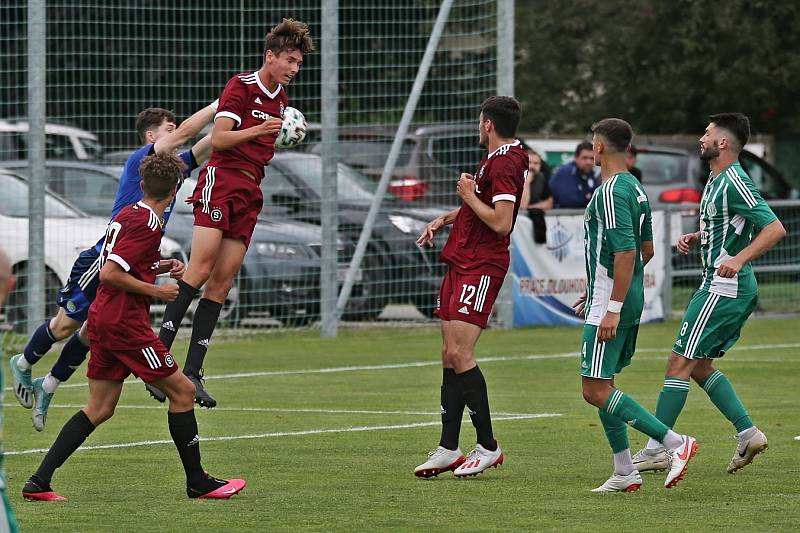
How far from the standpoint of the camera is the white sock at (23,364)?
1062 cm

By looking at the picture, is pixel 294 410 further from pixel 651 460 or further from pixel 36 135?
pixel 36 135

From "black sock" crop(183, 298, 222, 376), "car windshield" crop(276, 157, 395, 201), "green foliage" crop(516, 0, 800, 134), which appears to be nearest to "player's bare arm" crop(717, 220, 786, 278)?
"black sock" crop(183, 298, 222, 376)

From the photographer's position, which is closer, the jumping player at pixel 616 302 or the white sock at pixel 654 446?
the jumping player at pixel 616 302

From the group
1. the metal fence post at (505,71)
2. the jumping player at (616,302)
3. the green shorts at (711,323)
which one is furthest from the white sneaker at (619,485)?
the metal fence post at (505,71)

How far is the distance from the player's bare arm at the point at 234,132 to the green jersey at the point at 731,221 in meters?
2.64

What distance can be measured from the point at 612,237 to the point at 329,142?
1046cm

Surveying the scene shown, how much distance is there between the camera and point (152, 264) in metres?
8.25

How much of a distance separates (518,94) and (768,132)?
5.40 m

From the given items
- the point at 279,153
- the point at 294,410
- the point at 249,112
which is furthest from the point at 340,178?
the point at 249,112

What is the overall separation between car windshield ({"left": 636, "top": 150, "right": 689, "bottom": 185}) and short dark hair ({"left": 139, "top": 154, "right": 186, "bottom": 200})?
59.3ft

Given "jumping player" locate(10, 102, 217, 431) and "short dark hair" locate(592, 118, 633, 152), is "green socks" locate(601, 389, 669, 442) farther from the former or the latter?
"jumping player" locate(10, 102, 217, 431)

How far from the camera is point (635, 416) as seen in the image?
28.0 feet

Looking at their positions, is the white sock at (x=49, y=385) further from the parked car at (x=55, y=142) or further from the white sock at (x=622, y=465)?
the parked car at (x=55, y=142)

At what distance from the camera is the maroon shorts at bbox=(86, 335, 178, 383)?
813 centimetres
